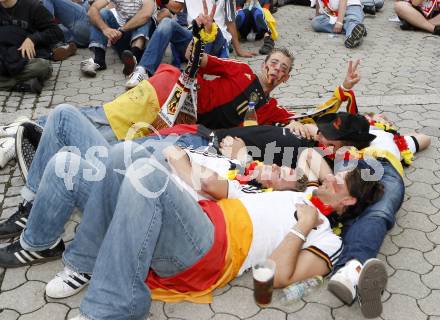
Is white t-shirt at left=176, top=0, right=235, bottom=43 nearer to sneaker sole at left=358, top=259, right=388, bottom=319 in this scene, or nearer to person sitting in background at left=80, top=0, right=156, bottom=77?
person sitting in background at left=80, top=0, right=156, bottom=77

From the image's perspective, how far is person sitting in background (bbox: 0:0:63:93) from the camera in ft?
17.5

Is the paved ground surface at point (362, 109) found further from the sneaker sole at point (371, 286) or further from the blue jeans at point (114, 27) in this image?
the blue jeans at point (114, 27)

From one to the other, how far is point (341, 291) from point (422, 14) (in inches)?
274

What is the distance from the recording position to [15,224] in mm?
2971

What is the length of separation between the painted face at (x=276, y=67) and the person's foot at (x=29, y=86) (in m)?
2.72

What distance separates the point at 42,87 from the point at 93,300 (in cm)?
393

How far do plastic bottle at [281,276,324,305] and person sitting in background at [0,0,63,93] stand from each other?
12.7 ft

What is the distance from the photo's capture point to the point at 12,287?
2.70 meters

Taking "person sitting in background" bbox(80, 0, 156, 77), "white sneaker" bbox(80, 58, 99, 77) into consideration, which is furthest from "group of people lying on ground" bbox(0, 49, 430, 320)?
"person sitting in background" bbox(80, 0, 156, 77)

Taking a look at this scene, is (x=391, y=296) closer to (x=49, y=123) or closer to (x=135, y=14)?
(x=49, y=123)

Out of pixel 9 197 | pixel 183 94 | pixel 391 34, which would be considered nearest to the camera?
pixel 9 197

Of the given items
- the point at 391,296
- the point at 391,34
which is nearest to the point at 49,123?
the point at 391,296

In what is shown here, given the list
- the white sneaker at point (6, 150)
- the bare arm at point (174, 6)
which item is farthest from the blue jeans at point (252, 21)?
the white sneaker at point (6, 150)

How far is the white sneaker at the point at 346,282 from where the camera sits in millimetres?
2529
